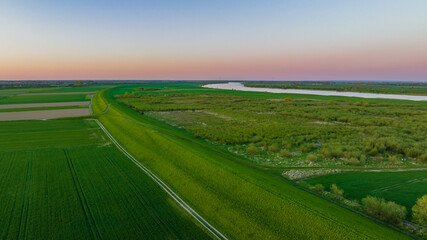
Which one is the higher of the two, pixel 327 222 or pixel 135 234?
pixel 327 222

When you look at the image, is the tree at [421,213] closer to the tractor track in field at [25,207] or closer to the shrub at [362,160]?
the shrub at [362,160]

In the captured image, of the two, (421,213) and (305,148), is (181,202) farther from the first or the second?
(305,148)

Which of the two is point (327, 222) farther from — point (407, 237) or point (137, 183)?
point (137, 183)

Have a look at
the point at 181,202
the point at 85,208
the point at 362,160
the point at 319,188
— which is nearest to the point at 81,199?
the point at 85,208

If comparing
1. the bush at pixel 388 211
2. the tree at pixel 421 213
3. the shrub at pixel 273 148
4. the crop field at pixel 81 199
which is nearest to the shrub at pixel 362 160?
the shrub at pixel 273 148

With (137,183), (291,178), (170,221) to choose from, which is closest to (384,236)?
(291,178)

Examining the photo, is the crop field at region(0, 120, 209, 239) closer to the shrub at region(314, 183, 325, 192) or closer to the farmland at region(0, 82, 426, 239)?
the farmland at region(0, 82, 426, 239)

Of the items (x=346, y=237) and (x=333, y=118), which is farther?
(x=333, y=118)

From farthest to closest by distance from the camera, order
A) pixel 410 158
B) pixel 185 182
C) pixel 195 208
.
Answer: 1. pixel 410 158
2. pixel 185 182
3. pixel 195 208
